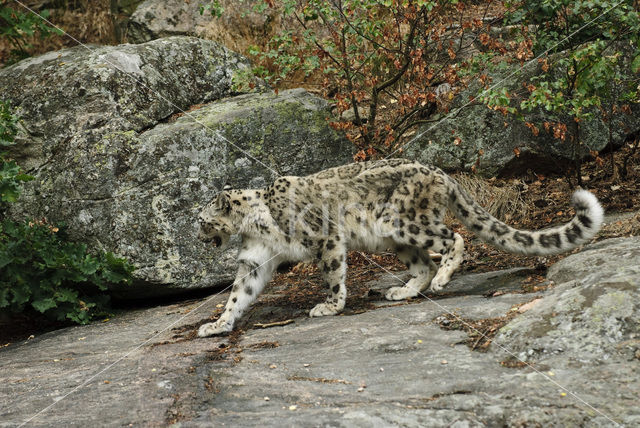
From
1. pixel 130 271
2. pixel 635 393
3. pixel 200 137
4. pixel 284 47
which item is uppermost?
pixel 284 47

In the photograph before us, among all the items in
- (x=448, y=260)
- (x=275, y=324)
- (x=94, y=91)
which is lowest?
(x=275, y=324)

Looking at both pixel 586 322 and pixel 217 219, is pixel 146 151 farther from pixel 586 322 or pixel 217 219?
pixel 586 322

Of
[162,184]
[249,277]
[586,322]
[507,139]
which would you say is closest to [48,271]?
[162,184]

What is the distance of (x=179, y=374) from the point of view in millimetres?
4723

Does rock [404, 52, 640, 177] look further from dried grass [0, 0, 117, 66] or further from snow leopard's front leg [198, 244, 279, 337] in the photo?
dried grass [0, 0, 117, 66]

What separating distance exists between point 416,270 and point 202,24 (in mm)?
7471

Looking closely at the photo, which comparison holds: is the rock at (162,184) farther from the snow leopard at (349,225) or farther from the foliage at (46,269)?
the snow leopard at (349,225)

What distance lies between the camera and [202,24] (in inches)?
482

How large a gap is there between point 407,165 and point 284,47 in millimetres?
3323

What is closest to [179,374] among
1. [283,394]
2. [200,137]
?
[283,394]

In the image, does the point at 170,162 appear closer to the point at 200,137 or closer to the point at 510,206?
the point at 200,137

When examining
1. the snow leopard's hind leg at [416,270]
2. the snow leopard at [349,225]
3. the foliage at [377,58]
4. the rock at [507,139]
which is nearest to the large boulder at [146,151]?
the foliage at [377,58]

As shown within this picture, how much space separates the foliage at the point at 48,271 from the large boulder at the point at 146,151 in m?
0.29

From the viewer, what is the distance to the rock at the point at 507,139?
30.4 feet
